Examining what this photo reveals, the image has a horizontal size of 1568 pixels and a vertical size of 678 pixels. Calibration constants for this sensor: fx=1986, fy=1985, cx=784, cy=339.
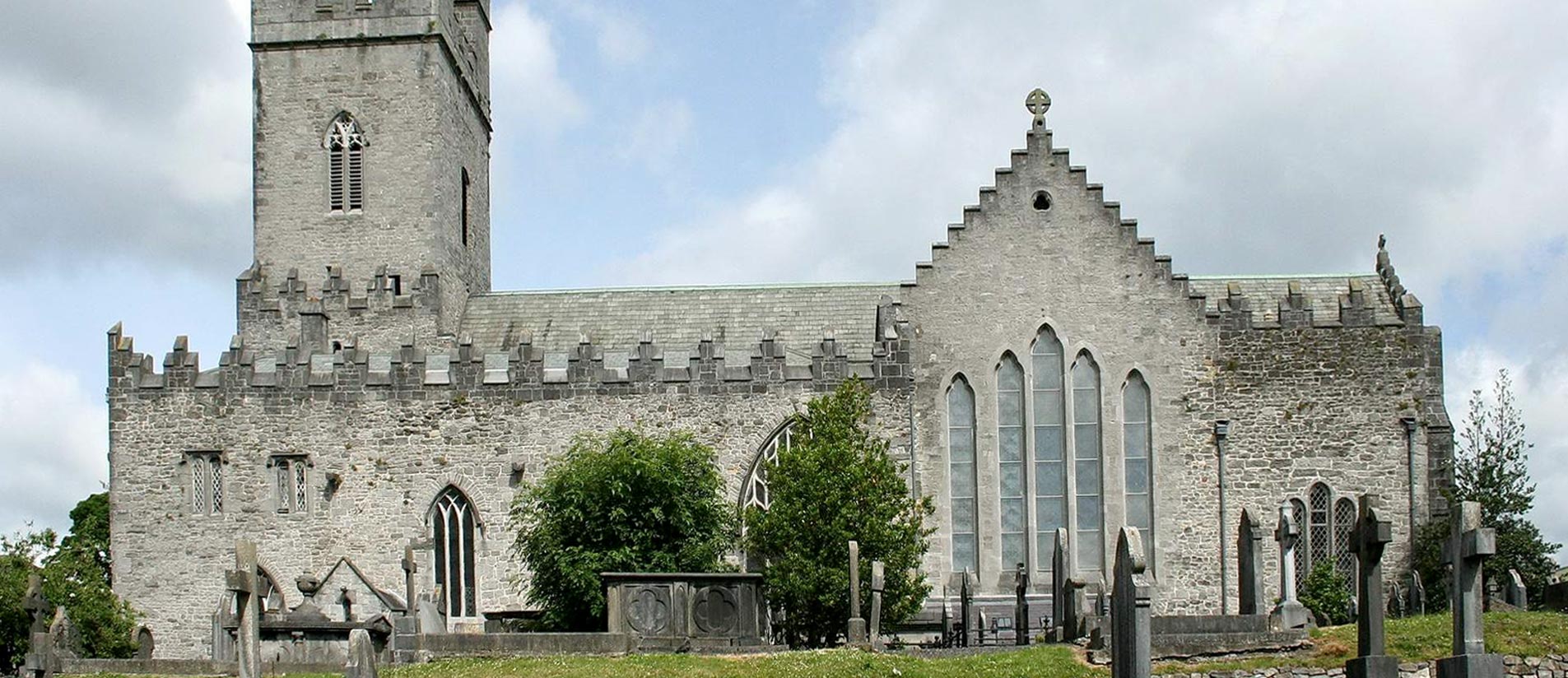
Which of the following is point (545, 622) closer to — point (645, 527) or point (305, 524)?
point (645, 527)

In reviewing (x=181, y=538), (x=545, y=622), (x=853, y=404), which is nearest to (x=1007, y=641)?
(x=853, y=404)

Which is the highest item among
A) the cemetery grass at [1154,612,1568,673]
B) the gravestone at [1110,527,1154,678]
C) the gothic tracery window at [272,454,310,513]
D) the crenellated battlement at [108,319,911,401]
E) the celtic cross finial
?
the celtic cross finial

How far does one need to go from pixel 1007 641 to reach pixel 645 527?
9650mm

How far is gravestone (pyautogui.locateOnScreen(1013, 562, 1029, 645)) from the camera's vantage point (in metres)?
38.6

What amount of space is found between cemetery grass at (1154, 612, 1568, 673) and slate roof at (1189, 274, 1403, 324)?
21.0 meters

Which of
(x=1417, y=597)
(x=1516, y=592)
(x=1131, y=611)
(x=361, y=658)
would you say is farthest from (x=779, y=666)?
(x=1417, y=597)

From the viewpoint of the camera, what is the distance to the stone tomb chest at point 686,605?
119 ft

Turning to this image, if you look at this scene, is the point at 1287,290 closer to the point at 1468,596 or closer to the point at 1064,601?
the point at 1064,601

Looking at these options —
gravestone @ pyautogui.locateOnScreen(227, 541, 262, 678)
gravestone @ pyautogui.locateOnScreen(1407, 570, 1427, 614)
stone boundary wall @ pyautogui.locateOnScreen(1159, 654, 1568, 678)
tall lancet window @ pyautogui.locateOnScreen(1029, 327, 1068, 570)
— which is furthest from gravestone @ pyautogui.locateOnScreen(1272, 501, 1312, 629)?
gravestone @ pyautogui.locateOnScreen(227, 541, 262, 678)

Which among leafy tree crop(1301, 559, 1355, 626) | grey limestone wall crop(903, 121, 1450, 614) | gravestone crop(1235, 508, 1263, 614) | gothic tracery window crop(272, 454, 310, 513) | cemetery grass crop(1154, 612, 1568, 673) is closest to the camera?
cemetery grass crop(1154, 612, 1568, 673)

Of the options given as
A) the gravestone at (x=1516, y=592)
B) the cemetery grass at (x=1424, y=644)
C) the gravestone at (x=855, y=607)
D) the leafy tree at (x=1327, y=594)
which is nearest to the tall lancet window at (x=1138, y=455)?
the leafy tree at (x=1327, y=594)

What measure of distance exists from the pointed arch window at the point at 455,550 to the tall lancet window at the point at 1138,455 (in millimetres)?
15365

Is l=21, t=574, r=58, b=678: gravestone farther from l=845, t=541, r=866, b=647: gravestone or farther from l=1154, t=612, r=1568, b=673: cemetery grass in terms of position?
l=1154, t=612, r=1568, b=673: cemetery grass

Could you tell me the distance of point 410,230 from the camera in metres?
56.9
